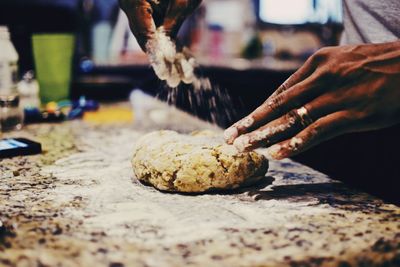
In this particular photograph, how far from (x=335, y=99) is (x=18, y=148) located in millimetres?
1178

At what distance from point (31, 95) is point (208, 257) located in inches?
80.5

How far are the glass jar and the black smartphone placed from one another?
390 millimetres

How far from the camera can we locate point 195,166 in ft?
4.15

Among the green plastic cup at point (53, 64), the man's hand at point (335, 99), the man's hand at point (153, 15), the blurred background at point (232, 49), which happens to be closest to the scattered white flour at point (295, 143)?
the man's hand at point (335, 99)

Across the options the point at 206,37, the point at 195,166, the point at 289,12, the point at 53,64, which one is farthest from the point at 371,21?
the point at 289,12

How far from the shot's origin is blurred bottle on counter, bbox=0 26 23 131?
6.98 feet

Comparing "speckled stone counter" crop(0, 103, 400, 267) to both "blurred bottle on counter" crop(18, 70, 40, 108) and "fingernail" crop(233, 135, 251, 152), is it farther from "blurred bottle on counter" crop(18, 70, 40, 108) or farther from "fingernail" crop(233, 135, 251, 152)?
"blurred bottle on counter" crop(18, 70, 40, 108)

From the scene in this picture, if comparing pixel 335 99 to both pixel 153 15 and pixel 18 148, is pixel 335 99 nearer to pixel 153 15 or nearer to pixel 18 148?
pixel 153 15

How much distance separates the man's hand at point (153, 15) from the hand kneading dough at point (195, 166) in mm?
534

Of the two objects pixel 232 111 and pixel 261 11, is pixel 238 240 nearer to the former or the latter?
pixel 232 111

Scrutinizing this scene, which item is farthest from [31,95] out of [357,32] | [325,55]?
[325,55]

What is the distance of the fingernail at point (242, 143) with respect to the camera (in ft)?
3.86

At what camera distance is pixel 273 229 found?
1011 millimetres

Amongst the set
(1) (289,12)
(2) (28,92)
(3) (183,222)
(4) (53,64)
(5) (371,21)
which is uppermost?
(1) (289,12)
